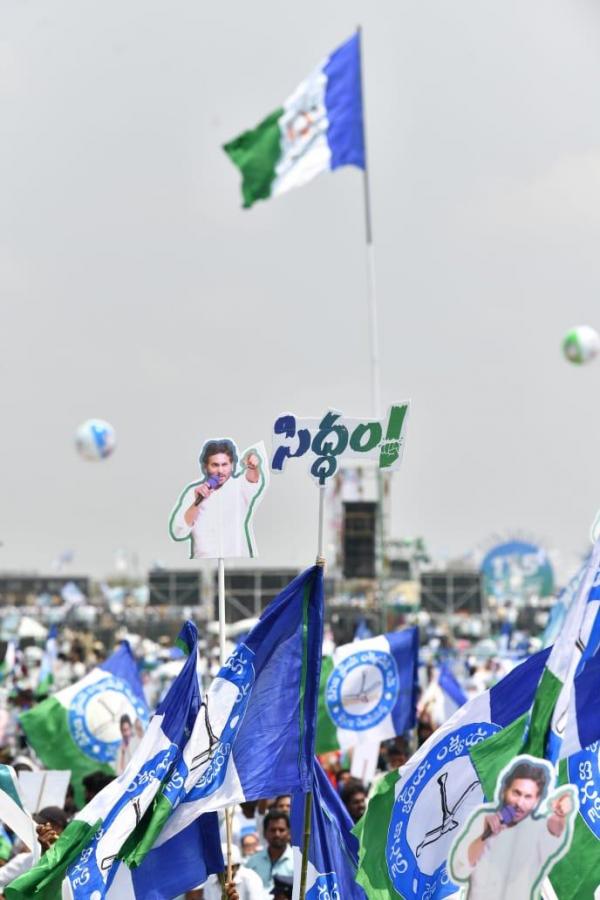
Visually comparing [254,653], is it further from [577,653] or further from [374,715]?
[374,715]

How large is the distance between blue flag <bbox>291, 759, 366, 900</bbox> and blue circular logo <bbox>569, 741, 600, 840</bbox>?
135 cm

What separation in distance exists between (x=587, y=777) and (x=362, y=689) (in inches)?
274

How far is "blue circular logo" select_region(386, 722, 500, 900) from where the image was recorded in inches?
332

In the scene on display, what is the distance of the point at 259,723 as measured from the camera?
9047 millimetres

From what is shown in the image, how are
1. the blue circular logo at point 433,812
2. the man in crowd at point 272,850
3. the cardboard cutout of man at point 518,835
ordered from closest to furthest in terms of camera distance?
the cardboard cutout of man at point 518,835, the blue circular logo at point 433,812, the man in crowd at point 272,850

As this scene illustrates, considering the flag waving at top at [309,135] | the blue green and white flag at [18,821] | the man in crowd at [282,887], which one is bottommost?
the man in crowd at [282,887]

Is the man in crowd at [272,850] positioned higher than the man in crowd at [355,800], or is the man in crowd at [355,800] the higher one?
the man in crowd at [355,800]

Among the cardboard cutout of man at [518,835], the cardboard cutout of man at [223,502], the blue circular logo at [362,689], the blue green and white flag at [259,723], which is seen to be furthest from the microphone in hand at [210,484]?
the blue circular logo at [362,689]

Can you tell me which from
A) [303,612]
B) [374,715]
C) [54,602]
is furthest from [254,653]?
[54,602]

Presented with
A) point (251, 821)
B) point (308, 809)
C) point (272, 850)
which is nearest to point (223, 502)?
point (308, 809)

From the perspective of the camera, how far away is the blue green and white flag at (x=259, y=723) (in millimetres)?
8875

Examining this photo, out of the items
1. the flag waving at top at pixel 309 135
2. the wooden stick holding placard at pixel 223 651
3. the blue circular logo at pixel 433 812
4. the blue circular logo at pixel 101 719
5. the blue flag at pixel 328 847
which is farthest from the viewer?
the flag waving at top at pixel 309 135

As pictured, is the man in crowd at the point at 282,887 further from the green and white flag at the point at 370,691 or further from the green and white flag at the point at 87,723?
the green and white flag at the point at 87,723

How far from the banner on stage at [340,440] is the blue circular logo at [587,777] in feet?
5.82
